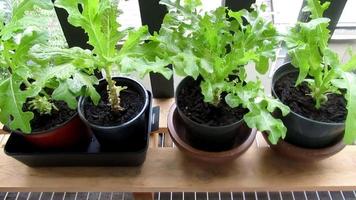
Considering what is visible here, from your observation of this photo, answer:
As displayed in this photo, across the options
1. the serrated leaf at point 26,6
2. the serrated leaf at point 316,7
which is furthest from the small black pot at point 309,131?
the serrated leaf at point 26,6

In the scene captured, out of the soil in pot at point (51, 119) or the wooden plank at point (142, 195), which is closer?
the soil in pot at point (51, 119)

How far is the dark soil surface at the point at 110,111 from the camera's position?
26.6 inches

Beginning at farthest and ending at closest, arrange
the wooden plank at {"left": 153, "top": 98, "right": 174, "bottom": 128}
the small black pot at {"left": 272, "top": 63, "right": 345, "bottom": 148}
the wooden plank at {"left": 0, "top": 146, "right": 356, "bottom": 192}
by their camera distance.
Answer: the wooden plank at {"left": 153, "top": 98, "right": 174, "bottom": 128} → the wooden plank at {"left": 0, "top": 146, "right": 356, "bottom": 192} → the small black pot at {"left": 272, "top": 63, "right": 345, "bottom": 148}

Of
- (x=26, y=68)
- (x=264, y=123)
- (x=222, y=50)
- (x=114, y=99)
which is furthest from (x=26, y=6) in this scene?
(x=264, y=123)

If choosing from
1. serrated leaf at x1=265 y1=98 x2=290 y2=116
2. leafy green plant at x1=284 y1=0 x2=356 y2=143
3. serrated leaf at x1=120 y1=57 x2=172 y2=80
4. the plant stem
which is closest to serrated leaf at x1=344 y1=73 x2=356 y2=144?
leafy green plant at x1=284 y1=0 x2=356 y2=143

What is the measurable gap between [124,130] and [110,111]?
0.06m

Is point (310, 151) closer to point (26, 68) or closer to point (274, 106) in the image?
point (274, 106)

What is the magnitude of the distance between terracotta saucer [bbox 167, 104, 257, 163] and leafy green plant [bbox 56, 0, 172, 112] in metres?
0.21

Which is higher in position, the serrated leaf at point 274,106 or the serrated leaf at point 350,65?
the serrated leaf at point 350,65

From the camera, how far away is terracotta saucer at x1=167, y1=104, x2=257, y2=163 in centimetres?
69

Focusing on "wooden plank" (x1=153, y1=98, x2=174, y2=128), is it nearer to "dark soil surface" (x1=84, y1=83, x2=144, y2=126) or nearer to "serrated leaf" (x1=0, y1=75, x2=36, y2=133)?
"dark soil surface" (x1=84, y1=83, x2=144, y2=126)

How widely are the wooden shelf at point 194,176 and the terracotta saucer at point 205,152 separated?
6cm

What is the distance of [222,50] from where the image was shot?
25.0 inches

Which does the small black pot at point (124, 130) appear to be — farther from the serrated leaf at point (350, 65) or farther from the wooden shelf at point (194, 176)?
the serrated leaf at point (350, 65)
